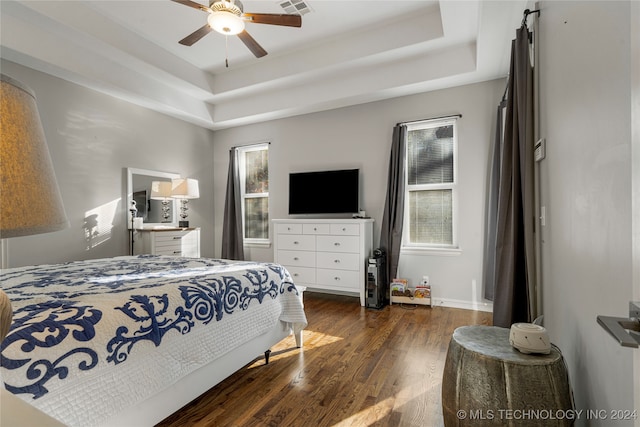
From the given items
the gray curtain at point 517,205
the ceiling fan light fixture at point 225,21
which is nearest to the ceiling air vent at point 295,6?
the ceiling fan light fixture at point 225,21

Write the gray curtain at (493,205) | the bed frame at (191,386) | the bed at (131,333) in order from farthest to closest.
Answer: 1. the gray curtain at (493,205)
2. the bed frame at (191,386)
3. the bed at (131,333)

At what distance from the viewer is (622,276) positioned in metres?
0.91

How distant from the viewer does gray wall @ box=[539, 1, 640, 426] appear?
904mm

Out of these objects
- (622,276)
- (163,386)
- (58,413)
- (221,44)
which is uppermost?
(221,44)

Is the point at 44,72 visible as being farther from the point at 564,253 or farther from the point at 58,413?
the point at 564,253

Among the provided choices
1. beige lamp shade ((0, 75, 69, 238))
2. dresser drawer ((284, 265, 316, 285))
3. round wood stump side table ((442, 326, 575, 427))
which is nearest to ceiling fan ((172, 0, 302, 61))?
beige lamp shade ((0, 75, 69, 238))

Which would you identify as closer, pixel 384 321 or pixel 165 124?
pixel 384 321

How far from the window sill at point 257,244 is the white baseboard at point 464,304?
101 inches

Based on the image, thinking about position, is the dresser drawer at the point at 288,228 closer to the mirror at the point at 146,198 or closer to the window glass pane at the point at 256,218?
the window glass pane at the point at 256,218

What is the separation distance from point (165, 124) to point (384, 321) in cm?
405

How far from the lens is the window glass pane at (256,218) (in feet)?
16.8

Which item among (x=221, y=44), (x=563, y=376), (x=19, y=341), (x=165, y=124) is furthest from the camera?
(x=165, y=124)

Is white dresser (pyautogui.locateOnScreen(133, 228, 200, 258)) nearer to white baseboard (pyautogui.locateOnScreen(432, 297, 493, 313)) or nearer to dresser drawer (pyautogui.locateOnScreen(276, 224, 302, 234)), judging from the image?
dresser drawer (pyautogui.locateOnScreen(276, 224, 302, 234))

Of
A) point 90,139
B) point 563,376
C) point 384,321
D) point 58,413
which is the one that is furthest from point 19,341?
point 90,139
